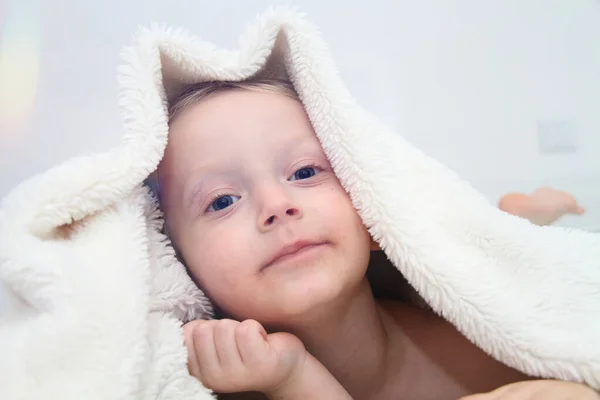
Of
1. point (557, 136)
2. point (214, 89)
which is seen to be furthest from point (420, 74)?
point (214, 89)

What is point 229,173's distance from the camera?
0.60 meters

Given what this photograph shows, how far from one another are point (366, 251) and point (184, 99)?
31 centimetres

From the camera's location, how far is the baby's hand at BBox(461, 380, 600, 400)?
471 millimetres

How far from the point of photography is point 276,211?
0.55 meters

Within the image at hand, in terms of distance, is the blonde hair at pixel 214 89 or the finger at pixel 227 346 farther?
the blonde hair at pixel 214 89

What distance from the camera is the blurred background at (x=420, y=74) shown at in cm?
103

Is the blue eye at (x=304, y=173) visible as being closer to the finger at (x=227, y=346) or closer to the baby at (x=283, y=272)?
the baby at (x=283, y=272)

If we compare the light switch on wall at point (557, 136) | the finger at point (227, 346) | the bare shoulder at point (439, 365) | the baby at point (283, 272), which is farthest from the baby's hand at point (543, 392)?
the light switch on wall at point (557, 136)

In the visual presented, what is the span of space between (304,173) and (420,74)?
2.18 feet

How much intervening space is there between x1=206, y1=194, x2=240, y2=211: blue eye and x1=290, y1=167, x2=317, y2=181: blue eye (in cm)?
7

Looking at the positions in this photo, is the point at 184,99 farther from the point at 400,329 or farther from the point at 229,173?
the point at 400,329

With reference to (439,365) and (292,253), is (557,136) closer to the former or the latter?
(439,365)

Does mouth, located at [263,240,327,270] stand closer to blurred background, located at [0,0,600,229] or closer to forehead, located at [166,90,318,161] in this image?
forehead, located at [166,90,318,161]

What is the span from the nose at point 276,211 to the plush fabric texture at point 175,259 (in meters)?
0.08
